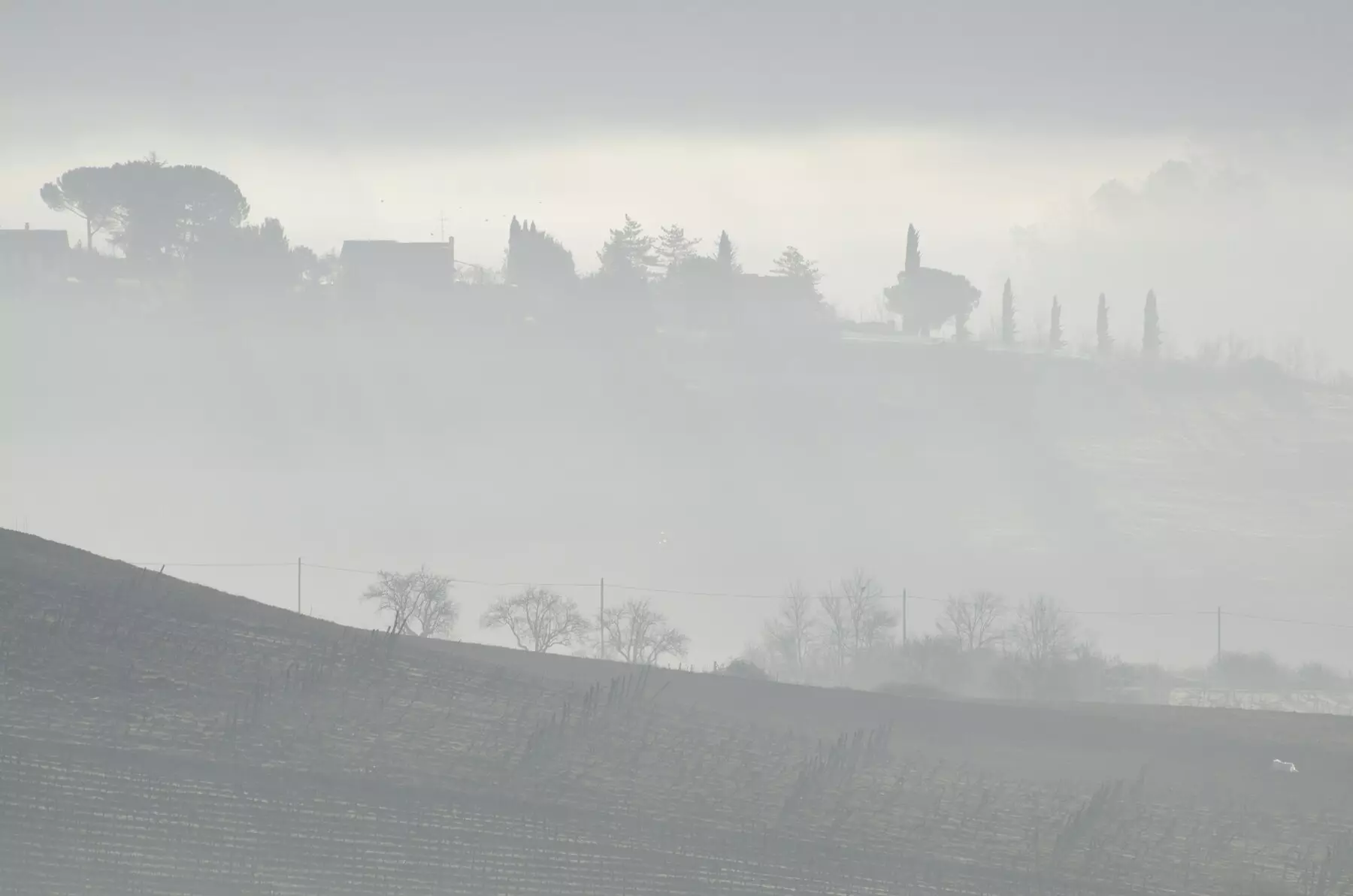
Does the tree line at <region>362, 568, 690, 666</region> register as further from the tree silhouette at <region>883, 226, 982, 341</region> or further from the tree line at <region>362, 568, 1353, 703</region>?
the tree silhouette at <region>883, 226, 982, 341</region>

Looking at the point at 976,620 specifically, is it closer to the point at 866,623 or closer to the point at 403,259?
the point at 866,623

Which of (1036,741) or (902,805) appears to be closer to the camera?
(902,805)

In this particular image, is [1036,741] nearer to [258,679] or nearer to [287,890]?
[258,679]

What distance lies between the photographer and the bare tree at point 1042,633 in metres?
96.2

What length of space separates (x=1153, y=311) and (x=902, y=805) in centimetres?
16176

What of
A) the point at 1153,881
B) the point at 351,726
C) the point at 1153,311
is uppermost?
the point at 1153,311

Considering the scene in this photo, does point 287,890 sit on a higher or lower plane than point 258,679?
lower

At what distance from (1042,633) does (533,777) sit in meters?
71.8

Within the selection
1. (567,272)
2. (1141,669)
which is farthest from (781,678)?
(567,272)

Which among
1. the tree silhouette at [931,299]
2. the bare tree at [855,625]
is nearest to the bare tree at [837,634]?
the bare tree at [855,625]

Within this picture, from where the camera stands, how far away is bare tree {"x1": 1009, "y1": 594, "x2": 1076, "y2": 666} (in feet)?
316

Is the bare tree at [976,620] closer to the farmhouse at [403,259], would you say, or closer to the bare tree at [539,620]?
the bare tree at [539,620]

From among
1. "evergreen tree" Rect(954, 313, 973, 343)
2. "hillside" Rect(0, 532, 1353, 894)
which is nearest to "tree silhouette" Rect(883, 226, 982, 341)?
"evergreen tree" Rect(954, 313, 973, 343)

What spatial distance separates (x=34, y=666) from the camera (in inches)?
1390
